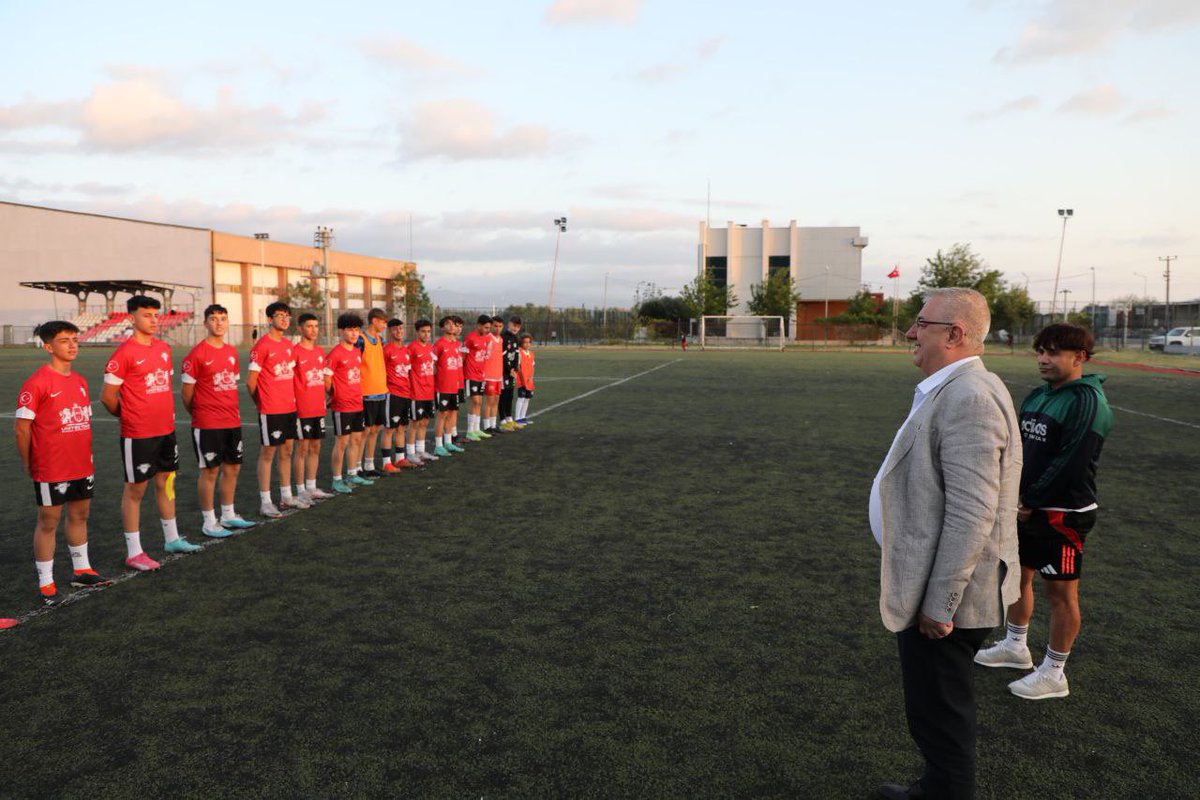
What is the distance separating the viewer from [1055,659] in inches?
152

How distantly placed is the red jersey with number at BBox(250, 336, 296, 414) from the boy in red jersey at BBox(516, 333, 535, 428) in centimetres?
659

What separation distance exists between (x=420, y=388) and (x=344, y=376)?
190 centimetres

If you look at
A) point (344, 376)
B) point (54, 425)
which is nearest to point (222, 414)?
point (54, 425)

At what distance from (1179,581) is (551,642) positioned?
15.0 ft

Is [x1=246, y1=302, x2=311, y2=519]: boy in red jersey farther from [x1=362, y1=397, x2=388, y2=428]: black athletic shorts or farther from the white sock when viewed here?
the white sock

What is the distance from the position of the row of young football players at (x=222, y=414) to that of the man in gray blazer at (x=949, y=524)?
5.13 m

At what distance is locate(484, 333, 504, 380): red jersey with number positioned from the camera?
496 inches

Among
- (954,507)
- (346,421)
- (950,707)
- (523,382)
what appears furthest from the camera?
(523,382)

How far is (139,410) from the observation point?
5805 mm

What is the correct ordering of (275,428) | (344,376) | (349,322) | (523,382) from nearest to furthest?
(275,428) < (349,322) < (344,376) < (523,382)

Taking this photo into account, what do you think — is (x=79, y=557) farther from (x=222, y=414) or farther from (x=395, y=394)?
(x=395, y=394)

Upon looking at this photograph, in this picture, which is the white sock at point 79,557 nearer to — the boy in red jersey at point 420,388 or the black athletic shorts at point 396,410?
the black athletic shorts at point 396,410

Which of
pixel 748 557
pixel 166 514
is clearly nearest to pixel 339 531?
pixel 166 514

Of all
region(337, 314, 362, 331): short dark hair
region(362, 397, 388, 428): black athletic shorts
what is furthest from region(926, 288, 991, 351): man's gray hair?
region(362, 397, 388, 428): black athletic shorts
